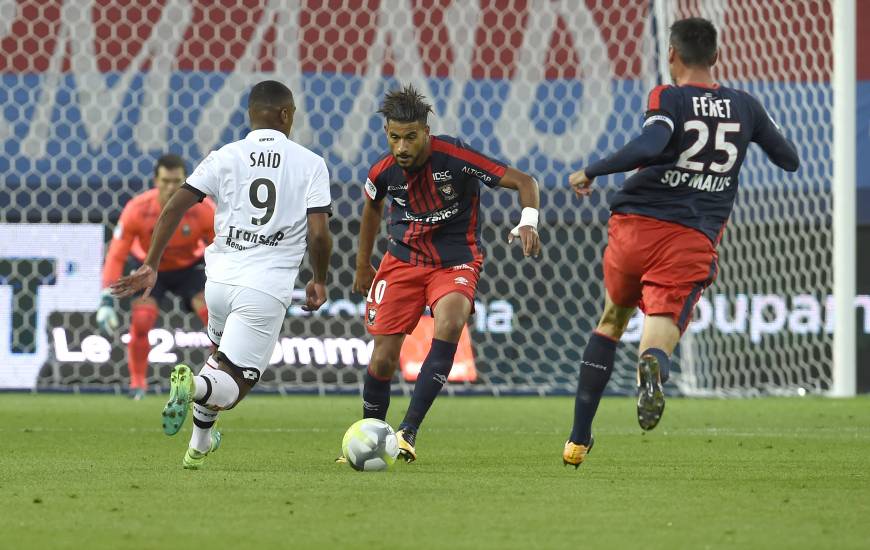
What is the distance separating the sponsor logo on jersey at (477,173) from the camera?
6.43 m

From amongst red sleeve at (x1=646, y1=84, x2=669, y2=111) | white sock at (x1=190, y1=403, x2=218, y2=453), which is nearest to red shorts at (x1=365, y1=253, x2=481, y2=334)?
white sock at (x1=190, y1=403, x2=218, y2=453)

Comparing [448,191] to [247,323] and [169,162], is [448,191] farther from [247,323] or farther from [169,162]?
[169,162]

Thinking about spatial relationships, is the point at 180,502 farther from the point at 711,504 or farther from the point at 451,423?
the point at 451,423

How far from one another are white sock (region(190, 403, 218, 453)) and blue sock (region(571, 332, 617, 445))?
139cm

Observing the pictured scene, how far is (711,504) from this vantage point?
177 inches

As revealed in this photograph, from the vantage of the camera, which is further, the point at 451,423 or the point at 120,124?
the point at 120,124

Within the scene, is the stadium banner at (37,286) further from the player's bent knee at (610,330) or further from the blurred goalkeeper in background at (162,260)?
the player's bent knee at (610,330)

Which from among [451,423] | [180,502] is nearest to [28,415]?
[451,423]

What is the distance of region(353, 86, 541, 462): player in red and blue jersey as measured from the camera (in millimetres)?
6297

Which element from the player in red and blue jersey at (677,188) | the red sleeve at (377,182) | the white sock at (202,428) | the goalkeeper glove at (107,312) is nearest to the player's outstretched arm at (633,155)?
the player in red and blue jersey at (677,188)

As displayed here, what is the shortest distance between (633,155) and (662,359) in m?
0.73

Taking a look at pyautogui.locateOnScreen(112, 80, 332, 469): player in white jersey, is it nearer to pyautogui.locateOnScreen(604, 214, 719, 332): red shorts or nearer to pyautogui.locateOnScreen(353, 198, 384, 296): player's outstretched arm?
pyautogui.locateOnScreen(353, 198, 384, 296): player's outstretched arm

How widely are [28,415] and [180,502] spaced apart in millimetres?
4712

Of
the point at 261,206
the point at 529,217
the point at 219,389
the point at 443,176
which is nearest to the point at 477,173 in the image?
the point at 443,176
